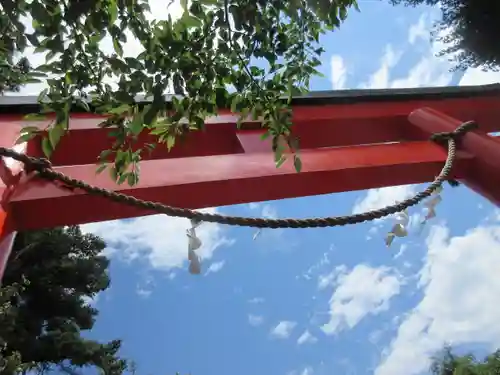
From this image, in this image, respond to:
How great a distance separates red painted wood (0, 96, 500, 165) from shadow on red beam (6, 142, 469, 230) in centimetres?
37

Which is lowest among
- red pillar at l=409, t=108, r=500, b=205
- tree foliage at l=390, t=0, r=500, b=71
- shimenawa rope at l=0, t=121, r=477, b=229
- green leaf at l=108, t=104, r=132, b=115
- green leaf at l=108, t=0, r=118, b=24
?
shimenawa rope at l=0, t=121, r=477, b=229

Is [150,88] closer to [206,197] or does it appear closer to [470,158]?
[206,197]

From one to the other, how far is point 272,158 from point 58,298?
5.73 metres

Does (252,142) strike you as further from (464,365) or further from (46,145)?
(464,365)

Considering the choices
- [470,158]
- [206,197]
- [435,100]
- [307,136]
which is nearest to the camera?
[206,197]

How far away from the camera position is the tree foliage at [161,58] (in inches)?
43.8

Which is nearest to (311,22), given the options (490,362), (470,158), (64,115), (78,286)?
(64,115)

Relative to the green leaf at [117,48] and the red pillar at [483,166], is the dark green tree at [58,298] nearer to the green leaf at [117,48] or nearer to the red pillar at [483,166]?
the red pillar at [483,166]

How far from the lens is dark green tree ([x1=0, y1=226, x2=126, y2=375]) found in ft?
20.0

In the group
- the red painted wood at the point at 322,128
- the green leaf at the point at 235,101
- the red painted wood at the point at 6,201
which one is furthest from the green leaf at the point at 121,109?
the red painted wood at the point at 322,128

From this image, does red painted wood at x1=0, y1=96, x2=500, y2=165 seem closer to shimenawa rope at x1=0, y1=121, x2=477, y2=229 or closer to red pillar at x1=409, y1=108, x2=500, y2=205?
red pillar at x1=409, y1=108, x2=500, y2=205

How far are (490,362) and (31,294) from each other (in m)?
6.92

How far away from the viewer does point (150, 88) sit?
1.17m

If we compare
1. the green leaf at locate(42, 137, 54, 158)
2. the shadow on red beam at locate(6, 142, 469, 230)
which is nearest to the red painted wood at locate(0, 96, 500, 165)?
the shadow on red beam at locate(6, 142, 469, 230)
